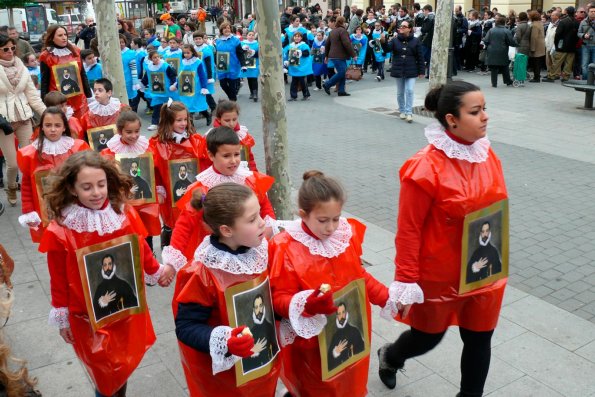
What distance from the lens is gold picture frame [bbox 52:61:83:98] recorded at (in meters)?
8.12

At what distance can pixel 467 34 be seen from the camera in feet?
59.6

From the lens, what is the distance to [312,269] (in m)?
2.87

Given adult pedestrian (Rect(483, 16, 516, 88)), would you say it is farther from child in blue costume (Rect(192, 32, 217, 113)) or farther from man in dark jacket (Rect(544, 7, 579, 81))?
child in blue costume (Rect(192, 32, 217, 113))

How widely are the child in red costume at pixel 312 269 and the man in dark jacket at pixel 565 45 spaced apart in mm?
14061

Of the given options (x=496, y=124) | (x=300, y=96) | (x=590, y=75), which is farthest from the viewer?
(x=300, y=96)

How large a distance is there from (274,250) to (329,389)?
70 centimetres

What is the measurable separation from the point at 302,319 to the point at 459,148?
116cm

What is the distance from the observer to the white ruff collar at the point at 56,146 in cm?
502

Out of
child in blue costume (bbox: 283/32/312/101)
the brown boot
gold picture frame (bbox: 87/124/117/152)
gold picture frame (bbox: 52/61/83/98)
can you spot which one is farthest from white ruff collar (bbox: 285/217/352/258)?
child in blue costume (bbox: 283/32/312/101)

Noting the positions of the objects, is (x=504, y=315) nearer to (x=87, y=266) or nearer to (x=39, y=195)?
(x=87, y=266)

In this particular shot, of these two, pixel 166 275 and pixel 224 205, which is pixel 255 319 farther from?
pixel 166 275

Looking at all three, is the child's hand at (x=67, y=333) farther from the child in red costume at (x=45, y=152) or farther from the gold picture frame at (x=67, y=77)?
the gold picture frame at (x=67, y=77)

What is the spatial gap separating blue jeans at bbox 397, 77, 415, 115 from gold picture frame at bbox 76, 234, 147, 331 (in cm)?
930

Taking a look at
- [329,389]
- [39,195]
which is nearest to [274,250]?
[329,389]
